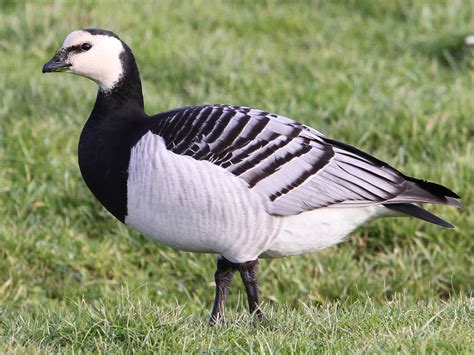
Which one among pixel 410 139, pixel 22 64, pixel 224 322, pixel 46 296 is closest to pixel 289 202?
pixel 224 322

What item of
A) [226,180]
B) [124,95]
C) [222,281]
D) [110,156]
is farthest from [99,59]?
[222,281]

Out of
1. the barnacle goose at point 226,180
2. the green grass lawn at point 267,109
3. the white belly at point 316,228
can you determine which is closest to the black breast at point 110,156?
the barnacle goose at point 226,180

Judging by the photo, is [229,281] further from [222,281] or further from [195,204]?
[195,204]

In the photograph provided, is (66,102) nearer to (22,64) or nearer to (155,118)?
(22,64)

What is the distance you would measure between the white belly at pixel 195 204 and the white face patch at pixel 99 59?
670 mm

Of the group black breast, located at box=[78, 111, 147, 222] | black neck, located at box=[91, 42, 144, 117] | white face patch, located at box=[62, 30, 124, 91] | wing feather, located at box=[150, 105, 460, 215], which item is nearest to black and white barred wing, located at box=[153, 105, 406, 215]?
wing feather, located at box=[150, 105, 460, 215]

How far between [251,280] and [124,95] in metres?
1.35

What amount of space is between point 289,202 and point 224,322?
79cm

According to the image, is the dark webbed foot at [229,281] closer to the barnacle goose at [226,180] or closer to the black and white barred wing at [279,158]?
the barnacle goose at [226,180]

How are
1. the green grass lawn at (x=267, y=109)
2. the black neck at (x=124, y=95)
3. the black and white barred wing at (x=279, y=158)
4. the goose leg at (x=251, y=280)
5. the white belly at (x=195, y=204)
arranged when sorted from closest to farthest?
the green grass lawn at (x=267, y=109)
the white belly at (x=195, y=204)
the black and white barred wing at (x=279, y=158)
the goose leg at (x=251, y=280)
the black neck at (x=124, y=95)

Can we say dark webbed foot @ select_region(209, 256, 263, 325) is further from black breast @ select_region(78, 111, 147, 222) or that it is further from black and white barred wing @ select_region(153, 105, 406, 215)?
black breast @ select_region(78, 111, 147, 222)

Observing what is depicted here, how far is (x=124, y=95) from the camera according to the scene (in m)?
5.54

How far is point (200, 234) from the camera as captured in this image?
196 inches

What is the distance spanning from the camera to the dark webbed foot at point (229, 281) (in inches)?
206
